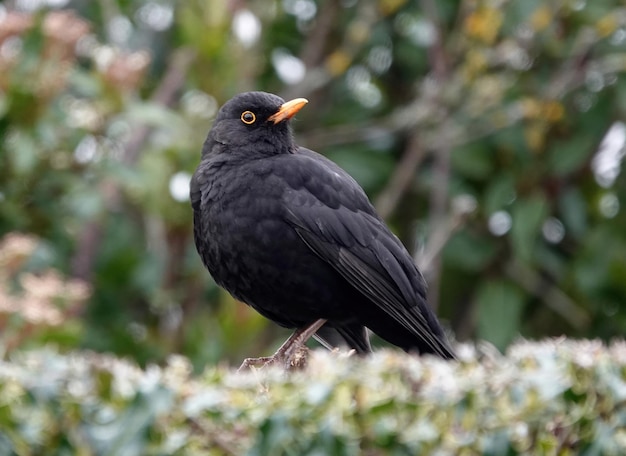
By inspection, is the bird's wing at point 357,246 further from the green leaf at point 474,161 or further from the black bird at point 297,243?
the green leaf at point 474,161

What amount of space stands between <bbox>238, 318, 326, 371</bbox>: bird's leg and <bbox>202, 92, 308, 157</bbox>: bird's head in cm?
76

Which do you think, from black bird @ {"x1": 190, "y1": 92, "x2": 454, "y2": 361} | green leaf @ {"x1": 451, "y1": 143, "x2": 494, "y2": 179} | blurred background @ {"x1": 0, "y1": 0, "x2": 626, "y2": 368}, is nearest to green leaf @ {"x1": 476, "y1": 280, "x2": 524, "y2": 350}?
blurred background @ {"x1": 0, "y1": 0, "x2": 626, "y2": 368}

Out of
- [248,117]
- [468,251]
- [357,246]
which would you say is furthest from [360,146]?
[357,246]

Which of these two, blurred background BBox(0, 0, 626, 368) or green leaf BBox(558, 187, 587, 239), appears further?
green leaf BBox(558, 187, 587, 239)

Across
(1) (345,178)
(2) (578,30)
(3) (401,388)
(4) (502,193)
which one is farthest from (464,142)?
(3) (401,388)

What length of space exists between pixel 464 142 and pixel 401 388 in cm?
488

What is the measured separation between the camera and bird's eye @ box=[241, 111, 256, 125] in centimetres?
542

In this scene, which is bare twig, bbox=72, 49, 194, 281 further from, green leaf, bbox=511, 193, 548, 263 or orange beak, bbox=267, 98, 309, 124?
orange beak, bbox=267, 98, 309, 124

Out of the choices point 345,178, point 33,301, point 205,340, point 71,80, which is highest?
point 71,80

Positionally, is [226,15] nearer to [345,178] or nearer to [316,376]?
[345,178]

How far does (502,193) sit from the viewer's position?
8195 millimetres

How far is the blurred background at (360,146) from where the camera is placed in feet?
24.0

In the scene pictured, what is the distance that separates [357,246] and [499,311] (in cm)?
317

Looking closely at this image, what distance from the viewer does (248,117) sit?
5.44 metres
